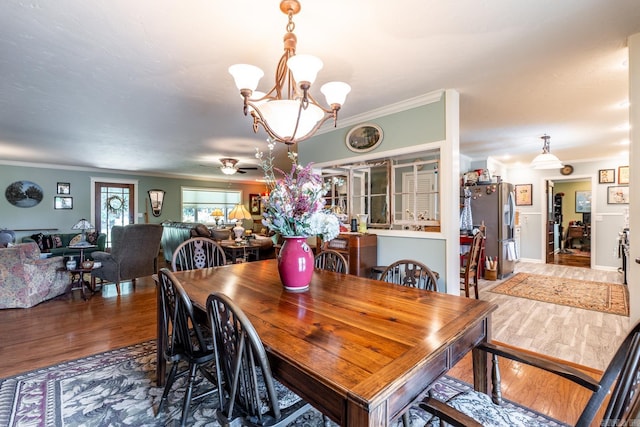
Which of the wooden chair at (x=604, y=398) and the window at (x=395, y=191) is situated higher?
the window at (x=395, y=191)

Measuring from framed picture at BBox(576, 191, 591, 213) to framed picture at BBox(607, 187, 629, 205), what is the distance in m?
2.96

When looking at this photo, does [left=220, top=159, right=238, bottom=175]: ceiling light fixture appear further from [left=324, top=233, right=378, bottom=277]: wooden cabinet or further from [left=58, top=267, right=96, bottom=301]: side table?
[left=324, top=233, right=378, bottom=277]: wooden cabinet

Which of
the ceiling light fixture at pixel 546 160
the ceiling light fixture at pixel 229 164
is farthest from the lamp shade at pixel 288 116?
the ceiling light fixture at pixel 546 160

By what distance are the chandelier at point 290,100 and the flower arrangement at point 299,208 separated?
387 mm

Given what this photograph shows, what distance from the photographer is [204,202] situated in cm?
964

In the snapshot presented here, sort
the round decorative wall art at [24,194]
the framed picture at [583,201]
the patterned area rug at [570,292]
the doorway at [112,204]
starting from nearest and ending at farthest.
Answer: the patterned area rug at [570,292], the round decorative wall art at [24,194], the doorway at [112,204], the framed picture at [583,201]

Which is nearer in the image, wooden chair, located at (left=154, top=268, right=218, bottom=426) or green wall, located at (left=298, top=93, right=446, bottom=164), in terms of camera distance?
wooden chair, located at (left=154, top=268, right=218, bottom=426)

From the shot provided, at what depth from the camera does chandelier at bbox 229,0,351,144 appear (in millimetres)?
1558

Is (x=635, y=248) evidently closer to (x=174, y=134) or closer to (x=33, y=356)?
(x=33, y=356)

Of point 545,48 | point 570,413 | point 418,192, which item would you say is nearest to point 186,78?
point 418,192

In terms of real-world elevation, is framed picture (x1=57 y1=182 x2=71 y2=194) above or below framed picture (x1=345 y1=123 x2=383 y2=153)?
below

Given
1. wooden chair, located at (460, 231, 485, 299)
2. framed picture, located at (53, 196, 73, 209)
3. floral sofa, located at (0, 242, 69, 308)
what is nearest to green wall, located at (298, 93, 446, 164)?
wooden chair, located at (460, 231, 485, 299)

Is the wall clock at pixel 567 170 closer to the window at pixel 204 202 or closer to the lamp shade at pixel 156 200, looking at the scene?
the window at pixel 204 202

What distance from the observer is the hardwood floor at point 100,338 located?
1.94 m
